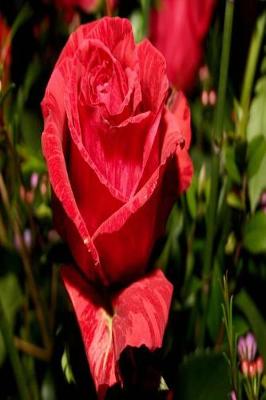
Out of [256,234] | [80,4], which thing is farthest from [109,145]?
[80,4]

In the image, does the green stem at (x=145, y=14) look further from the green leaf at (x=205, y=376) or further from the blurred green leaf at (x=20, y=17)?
the green leaf at (x=205, y=376)

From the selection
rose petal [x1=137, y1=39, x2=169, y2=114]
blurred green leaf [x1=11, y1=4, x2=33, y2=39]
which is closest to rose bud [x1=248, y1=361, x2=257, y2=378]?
rose petal [x1=137, y1=39, x2=169, y2=114]

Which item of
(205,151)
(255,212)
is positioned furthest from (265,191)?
(205,151)

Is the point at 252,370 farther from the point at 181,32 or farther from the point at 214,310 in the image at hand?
the point at 181,32

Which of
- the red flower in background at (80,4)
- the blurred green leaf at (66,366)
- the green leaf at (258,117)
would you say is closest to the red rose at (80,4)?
the red flower in background at (80,4)

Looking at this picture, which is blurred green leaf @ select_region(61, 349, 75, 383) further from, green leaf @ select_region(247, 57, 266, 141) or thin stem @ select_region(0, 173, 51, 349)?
green leaf @ select_region(247, 57, 266, 141)

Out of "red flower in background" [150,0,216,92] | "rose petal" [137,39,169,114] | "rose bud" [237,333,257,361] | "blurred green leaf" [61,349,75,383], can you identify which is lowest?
"rose bud" [237,333,257,361]
